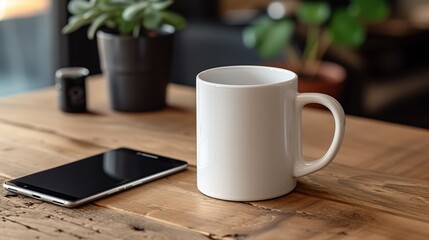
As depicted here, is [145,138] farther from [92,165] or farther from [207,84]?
[207,84]

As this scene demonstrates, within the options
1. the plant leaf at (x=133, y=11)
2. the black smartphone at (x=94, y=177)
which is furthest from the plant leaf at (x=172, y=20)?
the black smartphone at (x=94, y=177)

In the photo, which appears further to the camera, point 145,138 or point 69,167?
point 145,138

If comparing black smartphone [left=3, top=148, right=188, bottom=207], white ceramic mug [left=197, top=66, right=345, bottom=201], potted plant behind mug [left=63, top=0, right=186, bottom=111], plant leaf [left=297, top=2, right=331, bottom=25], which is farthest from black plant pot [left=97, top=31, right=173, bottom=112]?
plant leaf [left=297, top=2, right=331, bottom=25]

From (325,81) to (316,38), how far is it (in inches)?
11.4

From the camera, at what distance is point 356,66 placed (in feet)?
9.95

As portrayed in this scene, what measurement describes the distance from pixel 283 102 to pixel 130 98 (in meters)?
0.52

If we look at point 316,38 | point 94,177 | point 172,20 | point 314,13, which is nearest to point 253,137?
point 94,177

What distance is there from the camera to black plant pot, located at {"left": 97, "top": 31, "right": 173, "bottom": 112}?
1438mm

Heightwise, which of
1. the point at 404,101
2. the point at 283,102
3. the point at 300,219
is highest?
the point at 283,102

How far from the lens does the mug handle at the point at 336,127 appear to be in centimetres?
98

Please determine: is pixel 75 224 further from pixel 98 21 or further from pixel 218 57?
pixel 218 57

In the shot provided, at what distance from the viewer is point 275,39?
8.69ft

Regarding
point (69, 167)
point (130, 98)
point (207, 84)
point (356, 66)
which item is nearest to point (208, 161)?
point (207, 84)

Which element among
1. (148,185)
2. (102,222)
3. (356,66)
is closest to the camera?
(102,222)
